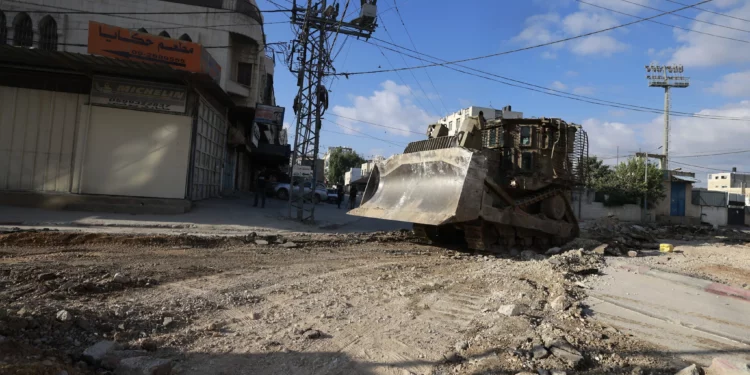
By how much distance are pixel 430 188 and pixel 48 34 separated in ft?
60.8

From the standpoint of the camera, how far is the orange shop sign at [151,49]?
13.5m

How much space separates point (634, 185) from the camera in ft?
102

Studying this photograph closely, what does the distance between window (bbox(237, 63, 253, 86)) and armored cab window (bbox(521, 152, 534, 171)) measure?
50.4 feet

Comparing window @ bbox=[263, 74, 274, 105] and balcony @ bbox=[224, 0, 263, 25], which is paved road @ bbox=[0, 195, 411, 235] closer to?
balcony @ bbox=[224, 0, 263, 25]

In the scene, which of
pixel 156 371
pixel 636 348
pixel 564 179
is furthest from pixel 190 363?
pixel 564 179

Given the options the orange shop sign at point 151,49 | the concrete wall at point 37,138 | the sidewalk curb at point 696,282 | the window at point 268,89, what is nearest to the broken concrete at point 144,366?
the sidewalk curb at point 696,282

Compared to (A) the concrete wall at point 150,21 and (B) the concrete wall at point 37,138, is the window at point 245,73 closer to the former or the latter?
(A) the concrete wall at point 150,21

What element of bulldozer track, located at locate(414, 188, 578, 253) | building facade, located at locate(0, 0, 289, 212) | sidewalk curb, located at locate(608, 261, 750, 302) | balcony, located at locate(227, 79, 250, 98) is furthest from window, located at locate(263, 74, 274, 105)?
sidewalk curb, located at locate(608, 261, 750, 302)

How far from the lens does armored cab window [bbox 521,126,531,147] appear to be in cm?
1000

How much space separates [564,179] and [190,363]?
935 centimetres

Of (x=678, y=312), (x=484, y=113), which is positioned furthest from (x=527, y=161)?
(x=484, y=113)

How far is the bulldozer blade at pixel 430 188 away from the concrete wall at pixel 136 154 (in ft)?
23.9

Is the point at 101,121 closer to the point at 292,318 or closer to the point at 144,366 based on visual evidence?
the point at 292,318

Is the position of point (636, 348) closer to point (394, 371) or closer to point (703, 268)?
point (394, 371)
